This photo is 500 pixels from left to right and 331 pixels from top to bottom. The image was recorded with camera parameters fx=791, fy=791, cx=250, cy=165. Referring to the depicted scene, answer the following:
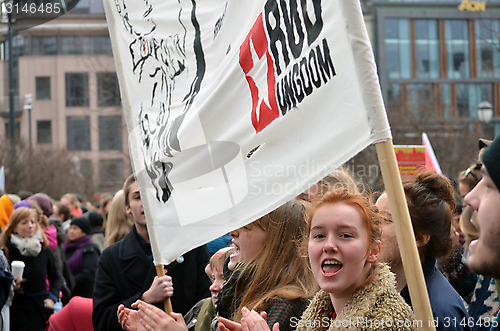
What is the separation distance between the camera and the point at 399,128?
101ft

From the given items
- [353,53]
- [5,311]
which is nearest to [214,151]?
[353,53]

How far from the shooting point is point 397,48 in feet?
186

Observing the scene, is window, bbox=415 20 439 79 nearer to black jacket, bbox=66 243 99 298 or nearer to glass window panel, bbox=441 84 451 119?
glass window panel, bbox=441 84 451 119

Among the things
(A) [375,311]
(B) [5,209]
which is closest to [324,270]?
(A) [375,311]

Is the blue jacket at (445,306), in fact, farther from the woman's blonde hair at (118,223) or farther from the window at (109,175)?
the window at (109,175)

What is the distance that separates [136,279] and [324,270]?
2.30 meters

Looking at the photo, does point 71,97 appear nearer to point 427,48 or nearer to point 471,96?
point 427,48

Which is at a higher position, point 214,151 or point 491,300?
point 214,151

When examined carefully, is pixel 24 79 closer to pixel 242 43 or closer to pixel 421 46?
pixel 421 46

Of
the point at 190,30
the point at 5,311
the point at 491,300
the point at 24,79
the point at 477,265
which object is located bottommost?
the point at 5,311

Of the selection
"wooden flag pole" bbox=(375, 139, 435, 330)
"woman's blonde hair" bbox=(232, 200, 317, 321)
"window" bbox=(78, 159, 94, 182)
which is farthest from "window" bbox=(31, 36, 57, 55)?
"wooden flag pole" bbox=(375, 139, 435, 330)

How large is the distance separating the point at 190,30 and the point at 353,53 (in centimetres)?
142

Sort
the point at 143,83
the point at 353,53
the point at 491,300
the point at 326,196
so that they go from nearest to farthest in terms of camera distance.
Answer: the point at 353,53
the point at 326,196
the point at 491,300
the point at 143,83

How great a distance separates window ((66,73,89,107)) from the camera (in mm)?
54616
